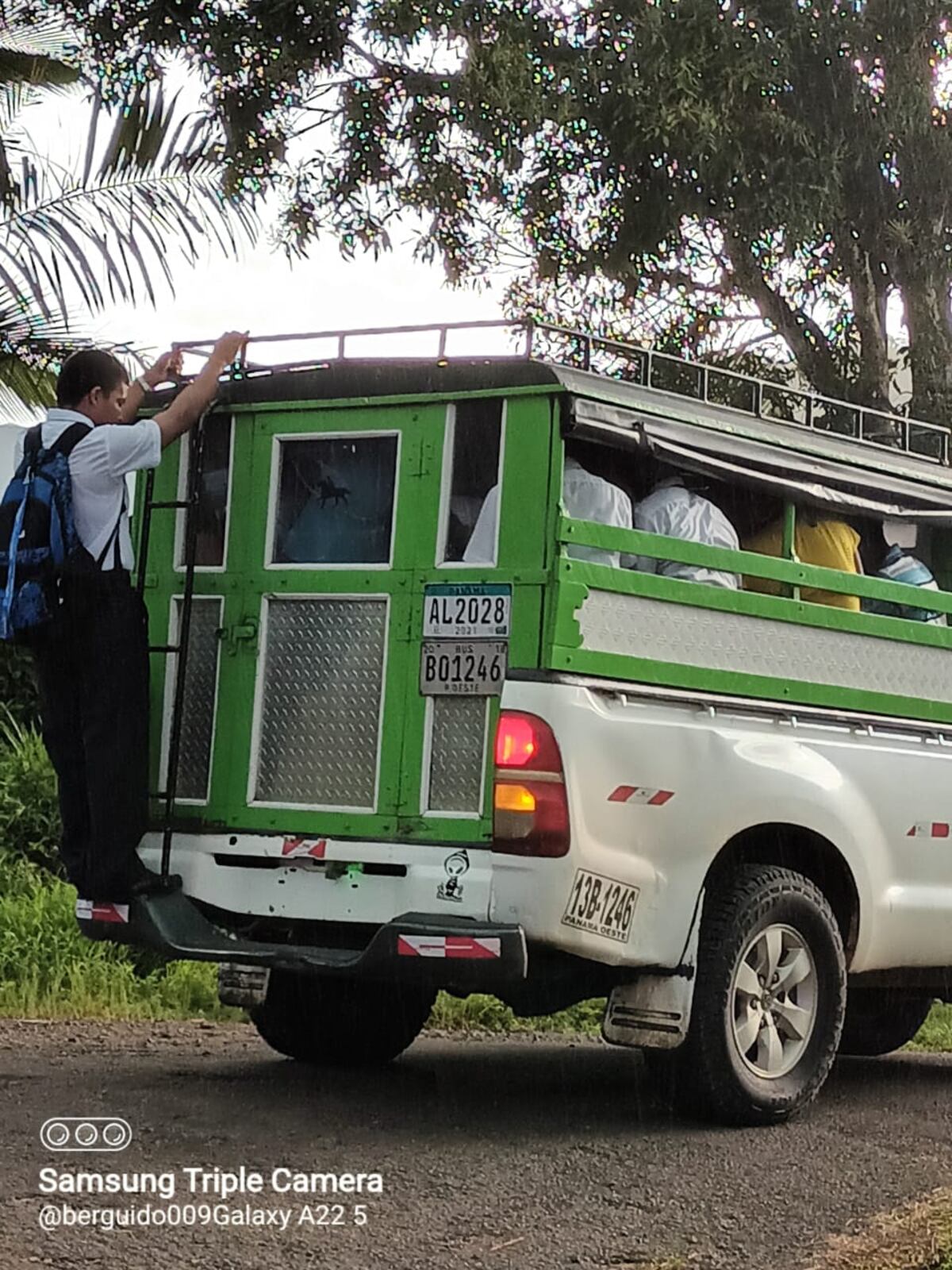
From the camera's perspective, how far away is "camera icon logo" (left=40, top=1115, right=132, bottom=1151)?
592 cm

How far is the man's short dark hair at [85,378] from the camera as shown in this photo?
22.0 ft

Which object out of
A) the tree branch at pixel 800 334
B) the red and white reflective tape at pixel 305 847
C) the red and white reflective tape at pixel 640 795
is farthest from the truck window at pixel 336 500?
the tree branch at pixel 800 334

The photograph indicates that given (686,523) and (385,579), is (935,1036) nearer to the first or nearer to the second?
(686,523)

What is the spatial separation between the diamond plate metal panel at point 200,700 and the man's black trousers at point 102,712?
0.17m

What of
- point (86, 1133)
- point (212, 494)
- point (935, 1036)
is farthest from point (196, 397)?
point (935, 1036)

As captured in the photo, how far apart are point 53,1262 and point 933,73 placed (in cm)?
1291

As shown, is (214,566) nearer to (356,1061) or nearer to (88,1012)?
(356,1061)

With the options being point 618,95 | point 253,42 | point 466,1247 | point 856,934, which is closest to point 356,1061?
point 856,934

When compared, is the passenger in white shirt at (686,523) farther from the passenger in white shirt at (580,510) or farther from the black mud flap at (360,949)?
the black mud flap at (360,949)

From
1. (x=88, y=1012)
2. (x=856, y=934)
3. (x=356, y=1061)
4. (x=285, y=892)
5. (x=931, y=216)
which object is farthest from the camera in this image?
(x=931, y=216)

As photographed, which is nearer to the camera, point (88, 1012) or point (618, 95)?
point (88, 1012)

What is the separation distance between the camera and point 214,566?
22.9 ft

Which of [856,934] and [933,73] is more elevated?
[933,73]

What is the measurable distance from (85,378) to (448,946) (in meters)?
2.24
